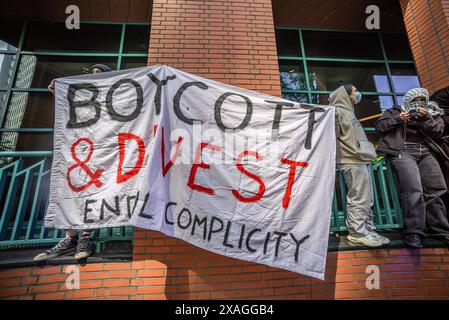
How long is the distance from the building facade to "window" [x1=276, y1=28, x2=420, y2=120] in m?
0.03

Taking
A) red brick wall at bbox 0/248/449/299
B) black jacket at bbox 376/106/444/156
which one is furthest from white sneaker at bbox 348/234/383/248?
black jacket at bbox 376/106/444/156

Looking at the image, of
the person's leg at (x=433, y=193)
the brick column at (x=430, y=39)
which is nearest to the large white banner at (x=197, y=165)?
the person's leg at (x=433, y=193)

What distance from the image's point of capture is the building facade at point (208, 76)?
281 cm

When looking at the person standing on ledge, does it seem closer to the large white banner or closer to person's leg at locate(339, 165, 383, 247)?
the large white banner

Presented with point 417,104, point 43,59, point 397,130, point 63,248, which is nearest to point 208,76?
point 397,130

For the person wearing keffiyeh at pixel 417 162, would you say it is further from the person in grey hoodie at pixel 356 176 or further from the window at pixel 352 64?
the window at pixel 352 64

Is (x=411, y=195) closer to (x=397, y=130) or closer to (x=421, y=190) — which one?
(x=421, y=190)

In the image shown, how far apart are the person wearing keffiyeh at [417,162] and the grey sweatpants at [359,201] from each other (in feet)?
1.84

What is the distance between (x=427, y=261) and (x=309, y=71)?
13.8 feet

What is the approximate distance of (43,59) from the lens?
16.7ft

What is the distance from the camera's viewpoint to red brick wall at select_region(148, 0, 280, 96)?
354 cm

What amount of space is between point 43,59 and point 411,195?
7.18 metres

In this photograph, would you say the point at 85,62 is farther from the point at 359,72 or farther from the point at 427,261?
the point at 427,261

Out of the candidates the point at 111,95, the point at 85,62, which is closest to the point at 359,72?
the point at 111,95
